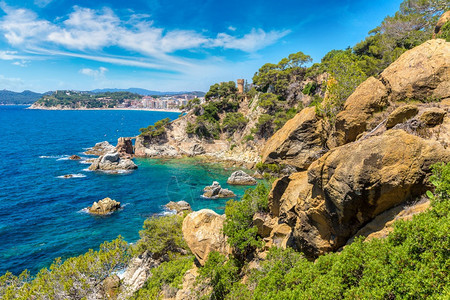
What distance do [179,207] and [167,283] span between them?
22.6 meters

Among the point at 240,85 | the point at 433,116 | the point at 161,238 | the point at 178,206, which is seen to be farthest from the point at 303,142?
the point at 240,85

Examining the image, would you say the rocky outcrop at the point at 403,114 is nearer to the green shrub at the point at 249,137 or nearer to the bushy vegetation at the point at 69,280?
the bushy vegetation at the point at 69,280

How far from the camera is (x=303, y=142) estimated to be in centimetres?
1454

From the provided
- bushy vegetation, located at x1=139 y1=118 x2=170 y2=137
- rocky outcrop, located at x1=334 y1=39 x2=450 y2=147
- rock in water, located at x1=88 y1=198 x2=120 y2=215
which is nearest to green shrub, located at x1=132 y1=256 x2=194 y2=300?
rocky outcrop, located at x1=334 y1=39 x2=450 y2=147

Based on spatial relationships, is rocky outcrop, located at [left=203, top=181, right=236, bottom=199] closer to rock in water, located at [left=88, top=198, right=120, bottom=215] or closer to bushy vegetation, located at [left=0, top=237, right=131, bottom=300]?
rock in water, located at [left=88, top=198, right=120, bottom=215]

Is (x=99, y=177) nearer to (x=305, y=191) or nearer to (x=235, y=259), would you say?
(x=235, y=259)

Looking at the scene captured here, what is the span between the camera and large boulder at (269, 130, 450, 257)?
351 inches

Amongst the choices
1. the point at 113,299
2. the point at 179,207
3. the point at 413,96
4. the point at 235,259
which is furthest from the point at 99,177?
the point at 413,96

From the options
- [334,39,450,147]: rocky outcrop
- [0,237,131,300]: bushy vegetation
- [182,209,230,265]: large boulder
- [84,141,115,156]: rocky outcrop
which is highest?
[334,39,450,147]: rocky outcrop

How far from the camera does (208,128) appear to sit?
8281cm

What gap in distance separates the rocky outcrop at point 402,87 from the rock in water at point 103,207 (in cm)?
3734

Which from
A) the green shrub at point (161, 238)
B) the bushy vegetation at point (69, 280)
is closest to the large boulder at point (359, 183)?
the bushy vegetation at point (69, 280)

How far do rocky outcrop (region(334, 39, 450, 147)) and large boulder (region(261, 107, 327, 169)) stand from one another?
1114 millimetres

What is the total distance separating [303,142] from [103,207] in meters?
36.2
